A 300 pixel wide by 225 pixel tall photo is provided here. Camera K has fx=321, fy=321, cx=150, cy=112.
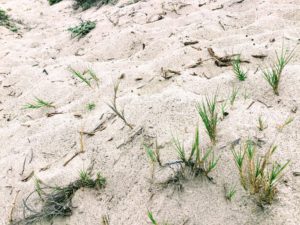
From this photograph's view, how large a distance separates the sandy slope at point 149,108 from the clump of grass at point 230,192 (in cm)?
2

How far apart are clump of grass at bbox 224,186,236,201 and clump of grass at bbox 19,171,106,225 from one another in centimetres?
60

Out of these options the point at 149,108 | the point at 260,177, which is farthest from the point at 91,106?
the point at 260,177

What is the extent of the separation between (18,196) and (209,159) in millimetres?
1023

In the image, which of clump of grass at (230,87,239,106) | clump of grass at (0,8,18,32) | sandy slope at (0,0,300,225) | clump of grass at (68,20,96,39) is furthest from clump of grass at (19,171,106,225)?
clump of grass at (0,8,18,32)

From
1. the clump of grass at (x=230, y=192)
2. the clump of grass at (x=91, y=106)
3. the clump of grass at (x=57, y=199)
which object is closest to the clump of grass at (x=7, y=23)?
the clump of grass at (x=91, y=106)

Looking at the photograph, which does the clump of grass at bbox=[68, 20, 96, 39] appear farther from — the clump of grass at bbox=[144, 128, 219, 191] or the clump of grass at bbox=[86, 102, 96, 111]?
the clump of grass at bbox=[144, 128, 219, 191]

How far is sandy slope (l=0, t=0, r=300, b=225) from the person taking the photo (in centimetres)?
143

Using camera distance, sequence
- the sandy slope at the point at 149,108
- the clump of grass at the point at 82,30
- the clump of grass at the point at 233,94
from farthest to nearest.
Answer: the clump of grass at the point at 82,30 < the clump of grass at the point at 233,94 < the sandy slope at the point at 149,108

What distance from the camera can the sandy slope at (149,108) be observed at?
4.70ft

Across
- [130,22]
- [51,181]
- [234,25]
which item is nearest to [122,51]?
[130,22]

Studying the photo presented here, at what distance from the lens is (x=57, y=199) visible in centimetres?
159

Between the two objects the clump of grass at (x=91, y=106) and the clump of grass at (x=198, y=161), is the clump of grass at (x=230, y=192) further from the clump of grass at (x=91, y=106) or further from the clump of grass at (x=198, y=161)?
the clump of grass at (x=91, y=106)

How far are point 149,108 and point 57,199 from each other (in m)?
0.73

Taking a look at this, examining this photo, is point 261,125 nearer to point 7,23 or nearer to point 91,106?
point 91,106
